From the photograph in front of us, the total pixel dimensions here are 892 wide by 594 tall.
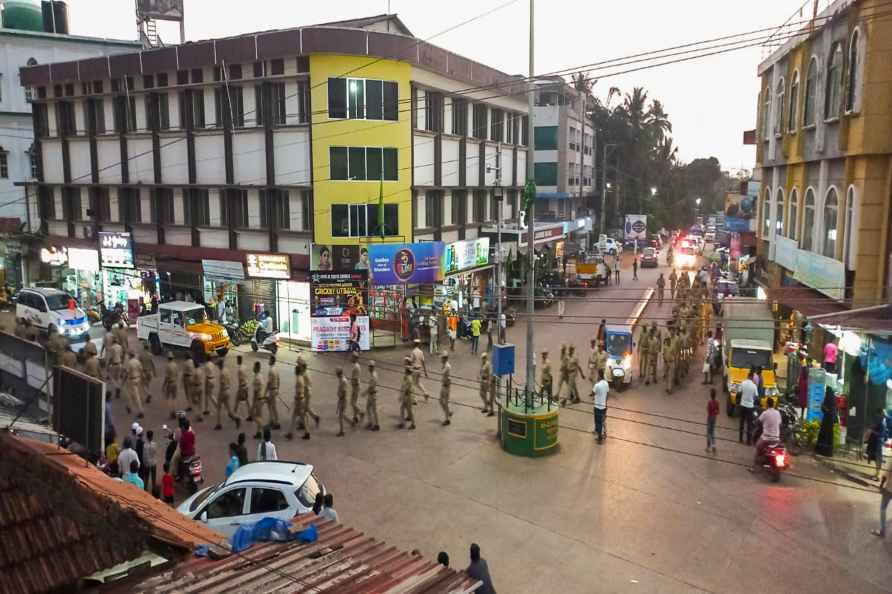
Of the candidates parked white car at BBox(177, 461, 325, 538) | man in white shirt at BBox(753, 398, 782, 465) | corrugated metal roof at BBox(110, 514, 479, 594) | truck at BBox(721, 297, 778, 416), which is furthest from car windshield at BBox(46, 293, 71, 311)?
man in white shirt at BBox(753, 398, 782, 465)

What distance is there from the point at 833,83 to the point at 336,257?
17.2 m

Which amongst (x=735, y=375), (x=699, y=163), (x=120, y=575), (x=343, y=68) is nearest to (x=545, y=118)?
(x=343, y=68)

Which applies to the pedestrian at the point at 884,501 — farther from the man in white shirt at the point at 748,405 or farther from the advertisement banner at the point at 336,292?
the advertisement banner at the point at 336,292

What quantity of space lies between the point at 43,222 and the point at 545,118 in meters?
39.0

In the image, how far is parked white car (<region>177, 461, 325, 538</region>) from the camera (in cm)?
983

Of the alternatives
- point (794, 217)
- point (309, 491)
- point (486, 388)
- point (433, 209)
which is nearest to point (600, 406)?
point (486, 388)

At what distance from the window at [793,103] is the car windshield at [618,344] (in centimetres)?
841

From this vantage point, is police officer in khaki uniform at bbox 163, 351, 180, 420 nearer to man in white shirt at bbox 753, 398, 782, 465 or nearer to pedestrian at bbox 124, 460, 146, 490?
pedestrian at bbox 124, 460, 146, 490

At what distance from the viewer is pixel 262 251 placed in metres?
27.4

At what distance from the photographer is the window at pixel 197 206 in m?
29.1

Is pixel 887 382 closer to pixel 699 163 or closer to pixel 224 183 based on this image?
pixel 224 183

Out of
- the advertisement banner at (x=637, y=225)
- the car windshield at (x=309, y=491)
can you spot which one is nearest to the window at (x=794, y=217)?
the car windshield at (x=309, y=491)

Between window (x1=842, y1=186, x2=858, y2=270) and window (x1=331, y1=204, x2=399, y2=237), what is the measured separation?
15373 mm

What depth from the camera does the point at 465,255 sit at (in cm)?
2972
